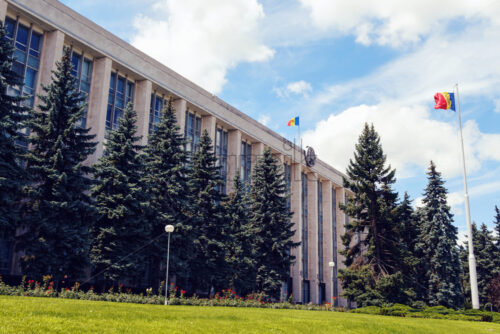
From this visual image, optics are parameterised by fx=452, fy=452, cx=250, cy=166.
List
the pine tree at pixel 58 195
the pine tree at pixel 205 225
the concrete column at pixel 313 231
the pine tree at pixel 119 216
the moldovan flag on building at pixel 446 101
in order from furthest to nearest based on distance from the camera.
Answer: the concrete column at pixel 313 231
the pine tree at pixel 205 225
the moldovan flag on building at pixel 446 101
the pine tree at pixel 119 216
the pine tree at pixel 58 195

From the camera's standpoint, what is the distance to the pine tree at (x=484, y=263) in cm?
5288

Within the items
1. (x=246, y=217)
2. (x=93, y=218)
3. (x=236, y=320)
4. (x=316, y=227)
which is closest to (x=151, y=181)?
(x=93, y=218)

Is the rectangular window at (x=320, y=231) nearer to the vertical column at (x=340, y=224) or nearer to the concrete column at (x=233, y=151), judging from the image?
the vertical column at (x=340, y=224)

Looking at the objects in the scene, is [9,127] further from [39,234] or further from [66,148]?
[39,234]

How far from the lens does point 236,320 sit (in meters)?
13.1

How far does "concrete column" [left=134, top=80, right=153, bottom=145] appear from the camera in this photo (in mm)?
35562

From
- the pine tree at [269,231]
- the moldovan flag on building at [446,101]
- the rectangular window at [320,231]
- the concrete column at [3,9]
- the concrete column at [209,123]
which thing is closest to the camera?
the concrete column at [3,9]

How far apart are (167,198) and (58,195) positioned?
284 inches

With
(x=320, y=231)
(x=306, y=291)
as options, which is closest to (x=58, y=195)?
(x=306, y=291)

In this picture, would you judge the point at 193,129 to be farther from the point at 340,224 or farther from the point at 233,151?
the point at 340,224

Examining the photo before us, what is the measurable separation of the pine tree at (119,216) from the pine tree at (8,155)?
3898mm

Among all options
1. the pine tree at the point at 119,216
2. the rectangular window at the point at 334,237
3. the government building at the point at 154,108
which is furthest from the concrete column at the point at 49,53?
the rectangular window at the point at 334,237

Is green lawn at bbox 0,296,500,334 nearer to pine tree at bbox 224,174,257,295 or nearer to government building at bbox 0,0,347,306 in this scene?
pine tree at bbox 224,174,257,295

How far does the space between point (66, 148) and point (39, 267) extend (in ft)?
19.0
